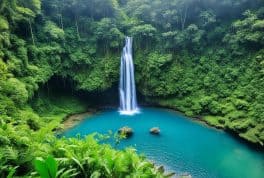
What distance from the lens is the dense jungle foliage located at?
24344 millimetres

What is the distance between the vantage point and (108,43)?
1297 inches

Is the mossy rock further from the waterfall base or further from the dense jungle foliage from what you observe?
the waterfall base

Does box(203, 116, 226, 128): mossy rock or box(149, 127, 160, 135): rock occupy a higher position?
box(203, 116, 226, 128): mossy rock

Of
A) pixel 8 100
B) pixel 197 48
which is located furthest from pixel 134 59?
pixel 8 100

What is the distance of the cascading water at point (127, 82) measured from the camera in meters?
32.0

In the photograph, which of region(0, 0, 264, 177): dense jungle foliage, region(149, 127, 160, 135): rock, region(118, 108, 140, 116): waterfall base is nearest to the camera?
region(149, 127, 160, 135): rock

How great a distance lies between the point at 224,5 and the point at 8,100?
23.4 m

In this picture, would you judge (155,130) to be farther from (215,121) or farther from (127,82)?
(127,82)

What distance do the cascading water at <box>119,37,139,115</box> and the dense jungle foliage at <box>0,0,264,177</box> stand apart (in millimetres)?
699

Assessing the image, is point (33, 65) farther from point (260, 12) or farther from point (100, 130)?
point (260, 12)

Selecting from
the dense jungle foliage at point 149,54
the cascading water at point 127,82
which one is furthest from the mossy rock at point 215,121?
the cascading water at point 127,82

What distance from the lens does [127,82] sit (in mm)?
32531

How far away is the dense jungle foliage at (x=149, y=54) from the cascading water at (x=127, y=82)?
0.70 m

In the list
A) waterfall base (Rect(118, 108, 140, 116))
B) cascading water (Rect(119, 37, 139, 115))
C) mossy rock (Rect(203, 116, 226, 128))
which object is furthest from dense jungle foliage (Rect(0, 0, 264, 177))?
waterfall base (Rect(118, 108, 140, 116))
